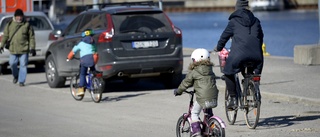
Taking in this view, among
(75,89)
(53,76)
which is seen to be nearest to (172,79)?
(75,89)

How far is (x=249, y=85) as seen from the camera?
12.6 metres

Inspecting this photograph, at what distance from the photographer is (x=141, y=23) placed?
18172 millimetres

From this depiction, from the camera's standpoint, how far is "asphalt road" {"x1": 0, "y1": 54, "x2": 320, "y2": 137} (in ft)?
41.7

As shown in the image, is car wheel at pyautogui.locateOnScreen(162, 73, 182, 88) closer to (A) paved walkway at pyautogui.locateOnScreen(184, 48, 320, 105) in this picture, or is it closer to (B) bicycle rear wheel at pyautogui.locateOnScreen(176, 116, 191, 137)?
(A) paved walkway at pyautogui.locateOnScreen(184, 48, 320, 105)

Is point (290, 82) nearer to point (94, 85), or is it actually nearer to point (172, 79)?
point (172, 79)

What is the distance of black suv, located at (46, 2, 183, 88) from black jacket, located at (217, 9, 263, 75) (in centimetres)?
514

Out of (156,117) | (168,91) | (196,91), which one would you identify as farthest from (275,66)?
(196,91)

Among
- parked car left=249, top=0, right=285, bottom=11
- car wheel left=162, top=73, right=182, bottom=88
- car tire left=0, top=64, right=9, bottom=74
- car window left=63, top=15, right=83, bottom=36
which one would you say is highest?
car window left=63, top=15, right=83, bottom=36

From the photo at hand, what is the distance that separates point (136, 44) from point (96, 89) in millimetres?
1529

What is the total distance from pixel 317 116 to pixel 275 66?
28.5 feet

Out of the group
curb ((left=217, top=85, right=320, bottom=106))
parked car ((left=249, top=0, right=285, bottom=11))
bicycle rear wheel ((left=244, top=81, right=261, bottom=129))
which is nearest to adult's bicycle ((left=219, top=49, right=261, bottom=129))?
bicycle rear wheel ((left=244, top=81, right=261, bottom=129))

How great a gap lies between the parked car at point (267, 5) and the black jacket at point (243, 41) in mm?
90534

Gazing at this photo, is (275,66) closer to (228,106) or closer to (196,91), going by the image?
(228,106)

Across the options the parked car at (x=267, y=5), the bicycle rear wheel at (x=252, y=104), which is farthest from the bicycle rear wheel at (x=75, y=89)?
the parked car at (x=267, y=5)
